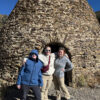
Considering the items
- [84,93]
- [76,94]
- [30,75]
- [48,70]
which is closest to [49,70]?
[48,70]

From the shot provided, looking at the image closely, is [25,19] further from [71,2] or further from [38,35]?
[71,2]

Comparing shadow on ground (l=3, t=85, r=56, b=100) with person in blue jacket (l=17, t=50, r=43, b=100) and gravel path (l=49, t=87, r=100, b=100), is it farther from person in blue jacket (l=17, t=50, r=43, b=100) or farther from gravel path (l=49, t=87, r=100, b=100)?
person in blue jacket (l=17, t=50, r=43, b=100)

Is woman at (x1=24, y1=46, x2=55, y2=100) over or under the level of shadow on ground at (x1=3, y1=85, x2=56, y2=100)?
over

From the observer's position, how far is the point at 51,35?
5.65 meters

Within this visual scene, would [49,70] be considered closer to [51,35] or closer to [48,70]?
[48,70]

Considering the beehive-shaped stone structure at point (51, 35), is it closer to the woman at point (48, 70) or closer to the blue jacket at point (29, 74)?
the woman at point (48, 70)

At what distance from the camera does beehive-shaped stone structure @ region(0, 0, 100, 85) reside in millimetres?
5676

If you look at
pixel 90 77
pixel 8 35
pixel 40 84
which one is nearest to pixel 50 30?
pixel 8 35

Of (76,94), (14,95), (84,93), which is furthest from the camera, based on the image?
(84,93)

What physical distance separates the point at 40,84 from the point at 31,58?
64 centimetres

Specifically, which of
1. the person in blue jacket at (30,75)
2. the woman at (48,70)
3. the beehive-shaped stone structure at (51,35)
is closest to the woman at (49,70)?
the woman at (48,70)

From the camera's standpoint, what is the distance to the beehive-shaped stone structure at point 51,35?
5.68m

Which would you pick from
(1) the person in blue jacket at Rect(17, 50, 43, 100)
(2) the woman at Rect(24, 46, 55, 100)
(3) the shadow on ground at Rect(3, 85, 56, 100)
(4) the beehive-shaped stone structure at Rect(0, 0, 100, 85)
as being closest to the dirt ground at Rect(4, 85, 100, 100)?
(3) the shadow on ground at Rect(3, 85, 56, 100)

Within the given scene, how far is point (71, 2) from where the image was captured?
623 cm
